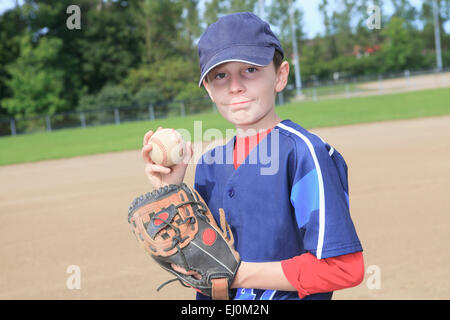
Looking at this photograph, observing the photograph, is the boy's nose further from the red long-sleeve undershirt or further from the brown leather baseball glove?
the red long-sleeve undershirt

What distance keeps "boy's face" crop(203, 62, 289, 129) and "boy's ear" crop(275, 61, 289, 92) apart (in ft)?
0.11

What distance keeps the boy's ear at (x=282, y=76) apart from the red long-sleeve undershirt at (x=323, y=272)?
1.73 feet

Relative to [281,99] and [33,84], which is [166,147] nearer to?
[281,99]

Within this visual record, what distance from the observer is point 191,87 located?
105ft

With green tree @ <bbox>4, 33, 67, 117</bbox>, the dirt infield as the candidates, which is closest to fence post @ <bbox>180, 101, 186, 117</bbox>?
green tree @ <bbox>4, 33, 67, 117</bbox>

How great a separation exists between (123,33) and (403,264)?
35.0 metres

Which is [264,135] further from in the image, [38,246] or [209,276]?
[38,246]

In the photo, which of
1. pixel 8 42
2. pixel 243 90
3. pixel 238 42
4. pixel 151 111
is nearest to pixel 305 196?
pixel 243 90

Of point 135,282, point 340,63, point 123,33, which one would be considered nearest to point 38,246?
point 135,282

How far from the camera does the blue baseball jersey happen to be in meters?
1.18

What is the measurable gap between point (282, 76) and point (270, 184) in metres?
0.36

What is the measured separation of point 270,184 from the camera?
1307 mm

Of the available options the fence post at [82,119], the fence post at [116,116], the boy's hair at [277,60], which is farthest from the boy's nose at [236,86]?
the fence post at [82,119]
